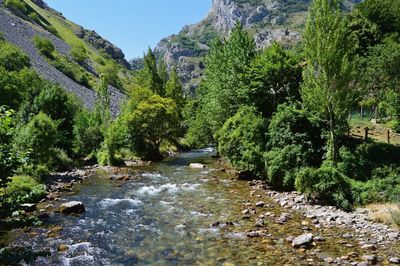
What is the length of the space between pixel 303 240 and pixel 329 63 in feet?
52.2

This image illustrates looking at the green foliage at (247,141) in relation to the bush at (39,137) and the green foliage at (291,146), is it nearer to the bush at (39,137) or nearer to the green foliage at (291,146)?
the green foliage at (291,146)

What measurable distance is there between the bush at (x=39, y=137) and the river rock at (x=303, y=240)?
1062 inches

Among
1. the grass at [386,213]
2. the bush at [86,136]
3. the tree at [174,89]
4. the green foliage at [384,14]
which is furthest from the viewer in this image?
the tree at [174,89]

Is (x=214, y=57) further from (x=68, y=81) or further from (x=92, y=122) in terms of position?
(x=68, y=81)

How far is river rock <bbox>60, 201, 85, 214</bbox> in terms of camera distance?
26.0 metres

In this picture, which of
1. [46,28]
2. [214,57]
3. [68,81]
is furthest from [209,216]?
[46,28]

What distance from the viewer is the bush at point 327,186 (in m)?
24.6

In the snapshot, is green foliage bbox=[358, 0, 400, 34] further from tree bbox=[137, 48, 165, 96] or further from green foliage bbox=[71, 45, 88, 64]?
green foliage bbox=[71, 45, 88, 64]

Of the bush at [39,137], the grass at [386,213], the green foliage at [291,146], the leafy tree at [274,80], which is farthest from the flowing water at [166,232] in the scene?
the leafy tree at [274,80]

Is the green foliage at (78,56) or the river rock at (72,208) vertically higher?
the green foliage at (78,56)

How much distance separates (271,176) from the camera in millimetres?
31453

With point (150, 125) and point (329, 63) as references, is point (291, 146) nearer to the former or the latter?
point (329, 63)

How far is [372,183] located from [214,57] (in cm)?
4621

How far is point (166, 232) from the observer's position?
21953 mm
